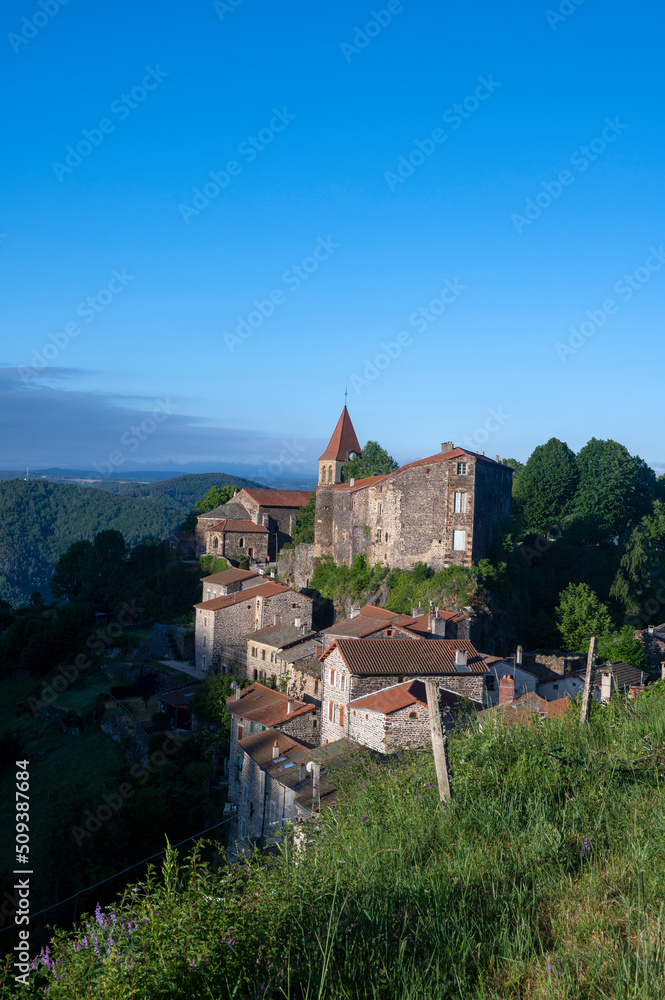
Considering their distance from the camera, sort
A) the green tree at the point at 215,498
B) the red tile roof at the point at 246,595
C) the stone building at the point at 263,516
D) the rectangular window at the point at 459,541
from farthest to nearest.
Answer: the green tree at the point at 215,498 < the stone building at the point at 263,516 < the red tile roof at the point at 246,595 < the rectangular window at the point at 459,541

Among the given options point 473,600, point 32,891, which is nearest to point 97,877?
point 32,891

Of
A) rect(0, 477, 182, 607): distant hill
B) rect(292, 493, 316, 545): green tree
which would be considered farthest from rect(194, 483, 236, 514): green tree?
rect(0, 477, 182, 607): distant hill

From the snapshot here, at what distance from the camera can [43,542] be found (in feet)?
415

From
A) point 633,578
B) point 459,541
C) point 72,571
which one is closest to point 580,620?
point 459,541

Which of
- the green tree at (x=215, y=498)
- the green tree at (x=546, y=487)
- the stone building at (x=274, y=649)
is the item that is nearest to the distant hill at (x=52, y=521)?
the green tree at (x=215, y=498)

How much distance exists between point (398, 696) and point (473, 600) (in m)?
13.9

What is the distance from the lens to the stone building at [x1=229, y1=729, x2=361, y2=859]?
17406mm

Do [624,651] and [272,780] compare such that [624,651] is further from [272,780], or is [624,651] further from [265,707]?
[272,780]

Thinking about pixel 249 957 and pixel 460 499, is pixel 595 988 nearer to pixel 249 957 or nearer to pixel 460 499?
pixel 249 957

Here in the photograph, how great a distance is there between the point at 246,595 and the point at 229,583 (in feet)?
13.9

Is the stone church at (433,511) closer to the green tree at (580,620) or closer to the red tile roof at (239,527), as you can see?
the green tree at (580,620)

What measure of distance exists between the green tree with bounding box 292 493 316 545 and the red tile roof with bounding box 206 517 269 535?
2826mm

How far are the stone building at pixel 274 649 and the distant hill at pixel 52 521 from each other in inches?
3352

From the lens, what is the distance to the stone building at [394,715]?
65.2ft
